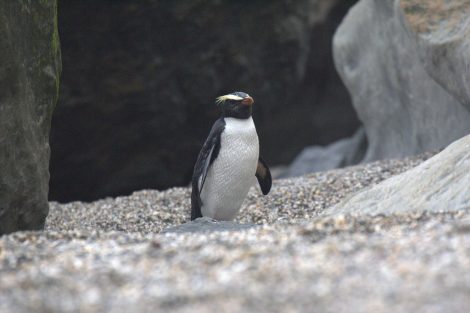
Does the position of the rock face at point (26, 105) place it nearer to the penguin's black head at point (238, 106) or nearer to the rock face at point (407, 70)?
the penguin's black head at point (238, 106)

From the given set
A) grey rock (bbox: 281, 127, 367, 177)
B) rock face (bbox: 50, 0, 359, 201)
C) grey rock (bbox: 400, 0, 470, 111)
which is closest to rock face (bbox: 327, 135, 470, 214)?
grey rock (bbox: 400, 0, 470, 111)

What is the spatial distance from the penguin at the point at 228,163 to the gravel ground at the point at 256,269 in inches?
74.6

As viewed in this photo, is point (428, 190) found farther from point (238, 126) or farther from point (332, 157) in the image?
point (332, 157)

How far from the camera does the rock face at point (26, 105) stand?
5160 mm

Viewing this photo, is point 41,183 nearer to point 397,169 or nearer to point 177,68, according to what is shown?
point 397,169

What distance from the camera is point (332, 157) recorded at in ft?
34.9

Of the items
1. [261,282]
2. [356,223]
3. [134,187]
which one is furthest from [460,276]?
[134,187]

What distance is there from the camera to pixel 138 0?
8977mm

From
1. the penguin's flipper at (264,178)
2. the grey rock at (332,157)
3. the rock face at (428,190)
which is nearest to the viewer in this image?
the rock face at (428,190)

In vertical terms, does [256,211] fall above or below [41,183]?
below

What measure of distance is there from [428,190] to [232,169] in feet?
5.77

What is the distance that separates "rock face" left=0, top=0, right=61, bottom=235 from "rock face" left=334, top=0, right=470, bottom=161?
2805mm

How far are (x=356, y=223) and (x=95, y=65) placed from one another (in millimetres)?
5202

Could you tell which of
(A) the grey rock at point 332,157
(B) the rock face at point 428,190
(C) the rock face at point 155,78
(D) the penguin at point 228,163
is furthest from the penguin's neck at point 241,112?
(A) the grey rock at point 332,157
